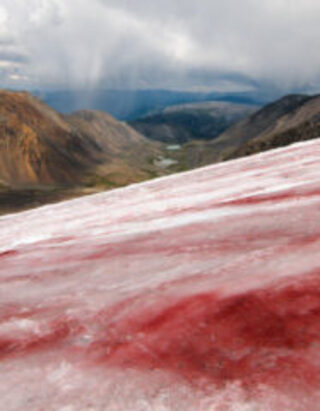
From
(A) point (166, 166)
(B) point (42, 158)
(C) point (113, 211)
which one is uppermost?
(C) point (113, 211)

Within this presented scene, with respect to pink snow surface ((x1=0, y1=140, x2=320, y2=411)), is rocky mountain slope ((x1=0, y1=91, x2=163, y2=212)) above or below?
below

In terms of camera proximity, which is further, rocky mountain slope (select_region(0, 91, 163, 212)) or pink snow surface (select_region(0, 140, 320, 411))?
rocky mountain slope (select_region(0, 91, 163, 212))

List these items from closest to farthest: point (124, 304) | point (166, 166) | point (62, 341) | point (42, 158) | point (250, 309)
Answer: point (250, 309) < point (62, 341) < point (124, 304) < point (42, 158) < point (166, 166)

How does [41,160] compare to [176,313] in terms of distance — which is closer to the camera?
[176,313]

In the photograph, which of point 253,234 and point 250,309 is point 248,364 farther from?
point 253,234

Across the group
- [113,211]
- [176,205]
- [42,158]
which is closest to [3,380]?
[176,205]

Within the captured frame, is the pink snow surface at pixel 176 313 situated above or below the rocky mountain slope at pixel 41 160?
above

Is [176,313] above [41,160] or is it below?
above

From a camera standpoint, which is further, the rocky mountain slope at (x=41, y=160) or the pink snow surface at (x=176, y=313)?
the rocky mountain slope at (x=41, y=160)
